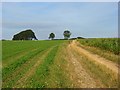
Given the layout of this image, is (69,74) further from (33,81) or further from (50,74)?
(33,81)

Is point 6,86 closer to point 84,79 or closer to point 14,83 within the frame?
point 14,83

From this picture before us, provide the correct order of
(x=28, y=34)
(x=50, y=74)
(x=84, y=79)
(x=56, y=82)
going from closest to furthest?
(x=56, y=82), (x=84, y=79), (x=50, y=74), (x=28, y=34)

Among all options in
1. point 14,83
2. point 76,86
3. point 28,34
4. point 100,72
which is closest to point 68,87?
point 76,86

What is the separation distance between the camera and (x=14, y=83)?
14438mm

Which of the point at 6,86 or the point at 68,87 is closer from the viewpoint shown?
the point at 68,87

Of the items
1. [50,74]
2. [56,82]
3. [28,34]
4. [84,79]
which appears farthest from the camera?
[28,34]

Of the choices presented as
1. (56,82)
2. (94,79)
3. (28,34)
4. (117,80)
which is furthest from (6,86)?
(28,34)

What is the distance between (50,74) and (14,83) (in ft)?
8.68

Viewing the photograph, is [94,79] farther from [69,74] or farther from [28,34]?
[28,34]

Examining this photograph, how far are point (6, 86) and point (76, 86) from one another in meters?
3.53

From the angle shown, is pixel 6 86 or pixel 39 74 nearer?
pixel 6 86

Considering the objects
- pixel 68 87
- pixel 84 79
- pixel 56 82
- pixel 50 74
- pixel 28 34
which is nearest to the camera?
pixel 68 87

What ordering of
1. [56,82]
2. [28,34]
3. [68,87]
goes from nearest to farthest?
1. [68,87]
2. [56,82]
3. [28,34]

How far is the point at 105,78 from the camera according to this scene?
1459cm
